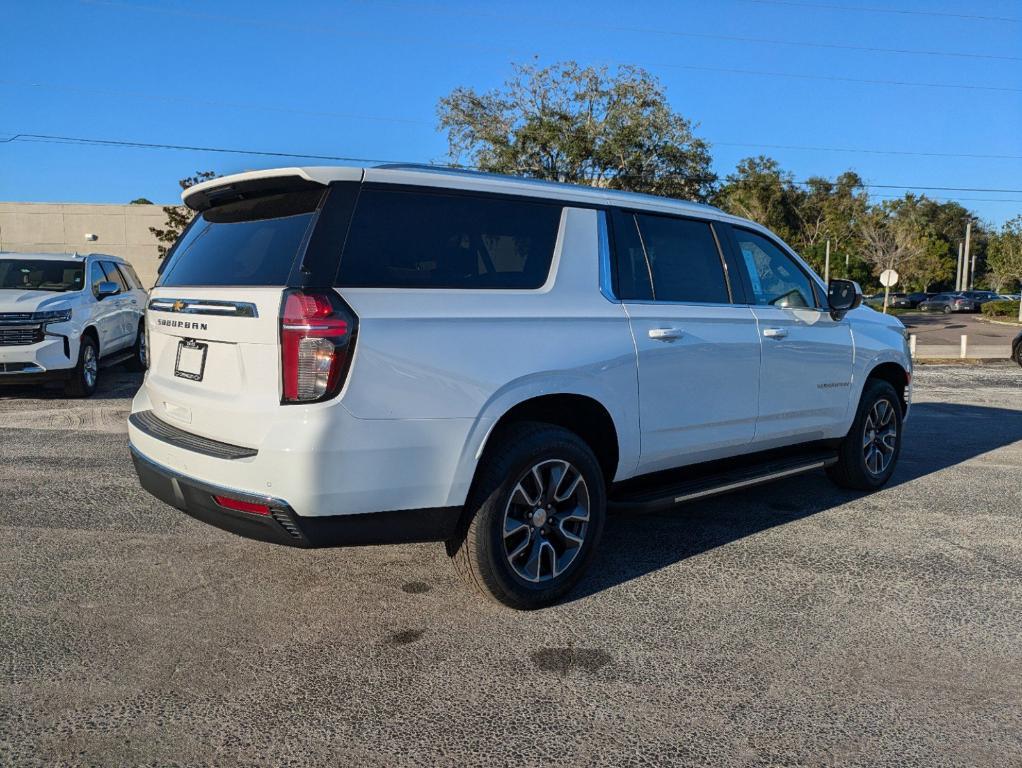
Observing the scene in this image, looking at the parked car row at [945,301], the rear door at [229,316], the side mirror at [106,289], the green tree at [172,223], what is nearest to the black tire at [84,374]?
the side mirror at [106,289]

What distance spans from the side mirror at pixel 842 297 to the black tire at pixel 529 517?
99.2 inches

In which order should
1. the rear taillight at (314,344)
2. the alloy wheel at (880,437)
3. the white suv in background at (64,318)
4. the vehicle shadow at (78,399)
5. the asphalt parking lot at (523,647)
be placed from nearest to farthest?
the asphalt parking lot at (523,647) < the rear taillight at (314,344) < the alloy wheel at (880,437) < the white suv in background at (64,318) < the vehicle shadow at (78,399)

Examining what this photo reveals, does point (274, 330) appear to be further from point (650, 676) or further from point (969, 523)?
point (969, 523)

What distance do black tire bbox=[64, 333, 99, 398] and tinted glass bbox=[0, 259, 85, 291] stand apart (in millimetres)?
851

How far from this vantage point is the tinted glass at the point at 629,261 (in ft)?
14.1

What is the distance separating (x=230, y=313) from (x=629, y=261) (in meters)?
2.02

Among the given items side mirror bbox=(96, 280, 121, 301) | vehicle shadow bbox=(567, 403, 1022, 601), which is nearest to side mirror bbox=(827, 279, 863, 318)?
vehicle shadow bbox=(567, 403, 1022, 601)

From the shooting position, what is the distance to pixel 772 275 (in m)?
5.38

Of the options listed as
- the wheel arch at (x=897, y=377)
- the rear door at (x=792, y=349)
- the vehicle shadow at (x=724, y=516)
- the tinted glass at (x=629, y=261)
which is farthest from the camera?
the wheel arch at (x=897, y=377)

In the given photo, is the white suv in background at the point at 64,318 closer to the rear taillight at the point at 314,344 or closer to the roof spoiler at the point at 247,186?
the roof spoiler at the point at 247,186

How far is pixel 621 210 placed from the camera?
441 cm

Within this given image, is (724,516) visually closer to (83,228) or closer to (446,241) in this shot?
(446,241)

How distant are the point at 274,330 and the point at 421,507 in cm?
91

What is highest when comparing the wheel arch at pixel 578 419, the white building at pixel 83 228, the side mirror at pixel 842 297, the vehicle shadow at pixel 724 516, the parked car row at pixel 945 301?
the white building at pixel 83 228
